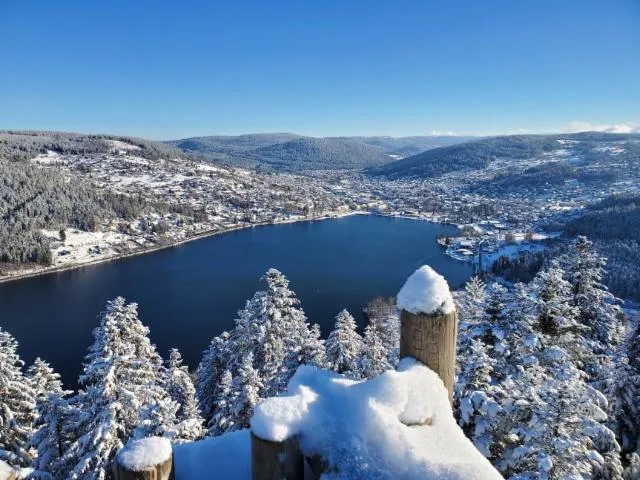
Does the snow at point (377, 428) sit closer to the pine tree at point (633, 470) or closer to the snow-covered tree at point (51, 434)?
the pine tree at point (633, 470)

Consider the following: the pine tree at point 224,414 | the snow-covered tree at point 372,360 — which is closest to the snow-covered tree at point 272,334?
the pine tree at point 224,414

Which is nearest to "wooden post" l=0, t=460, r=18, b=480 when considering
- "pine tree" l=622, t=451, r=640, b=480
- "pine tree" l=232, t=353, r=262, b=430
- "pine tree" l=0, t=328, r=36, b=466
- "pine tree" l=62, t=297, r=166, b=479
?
"pine tree" l=622, t=451, r=640, b=480

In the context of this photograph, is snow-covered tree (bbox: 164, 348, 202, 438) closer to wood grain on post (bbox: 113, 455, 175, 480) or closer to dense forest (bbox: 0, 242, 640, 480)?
dense forest (bbox: 0, 242, 640, 480)

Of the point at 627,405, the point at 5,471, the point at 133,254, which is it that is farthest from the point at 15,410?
the point at 133,254

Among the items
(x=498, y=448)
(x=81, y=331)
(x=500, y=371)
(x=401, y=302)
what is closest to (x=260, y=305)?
(x=500, y=371)

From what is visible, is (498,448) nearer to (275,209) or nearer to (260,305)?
(260,305)
